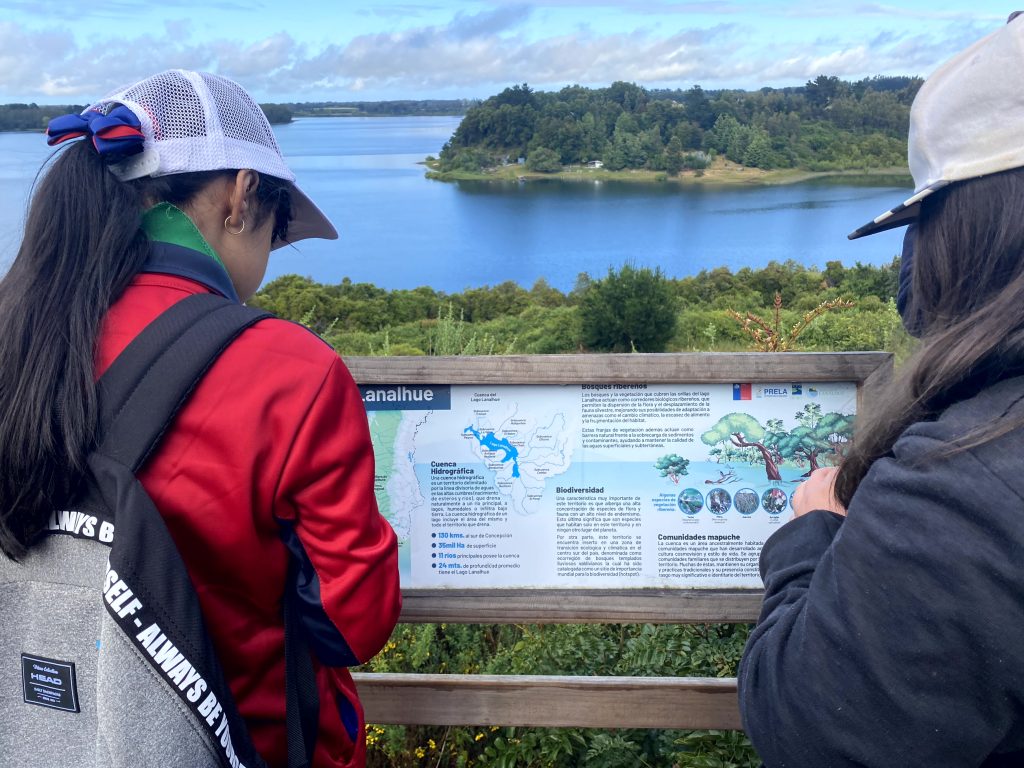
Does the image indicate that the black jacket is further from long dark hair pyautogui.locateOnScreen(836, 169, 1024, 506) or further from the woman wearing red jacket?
the woman wearing red jacket

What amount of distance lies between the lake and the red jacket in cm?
721

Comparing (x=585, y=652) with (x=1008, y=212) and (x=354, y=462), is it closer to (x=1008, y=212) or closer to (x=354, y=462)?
(x=354, y=462)

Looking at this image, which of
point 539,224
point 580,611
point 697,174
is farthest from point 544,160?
point 580,611

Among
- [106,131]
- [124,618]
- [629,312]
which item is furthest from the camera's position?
[629,312]

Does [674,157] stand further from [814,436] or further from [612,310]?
[814,436]

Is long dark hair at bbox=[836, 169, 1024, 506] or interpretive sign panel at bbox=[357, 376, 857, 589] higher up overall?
long dark hair at bbox=[836, 169, 1024, 506]

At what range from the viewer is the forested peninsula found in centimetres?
912

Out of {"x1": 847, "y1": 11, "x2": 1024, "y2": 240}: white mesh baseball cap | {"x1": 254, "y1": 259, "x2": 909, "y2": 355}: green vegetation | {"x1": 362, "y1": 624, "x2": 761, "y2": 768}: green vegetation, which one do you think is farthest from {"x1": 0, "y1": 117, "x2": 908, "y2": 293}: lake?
{"x1": 847, "y1": 11, "x2": 1024, "y2": 240}: white mesh baseball cap

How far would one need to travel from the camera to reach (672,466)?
214cm

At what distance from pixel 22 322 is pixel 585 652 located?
2.17 m

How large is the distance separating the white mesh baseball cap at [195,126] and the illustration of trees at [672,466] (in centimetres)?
106

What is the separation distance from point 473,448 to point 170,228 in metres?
0.92

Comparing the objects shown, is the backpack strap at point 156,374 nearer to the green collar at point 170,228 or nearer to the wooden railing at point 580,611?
the green collar at point 170,228

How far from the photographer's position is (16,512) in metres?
1.25
